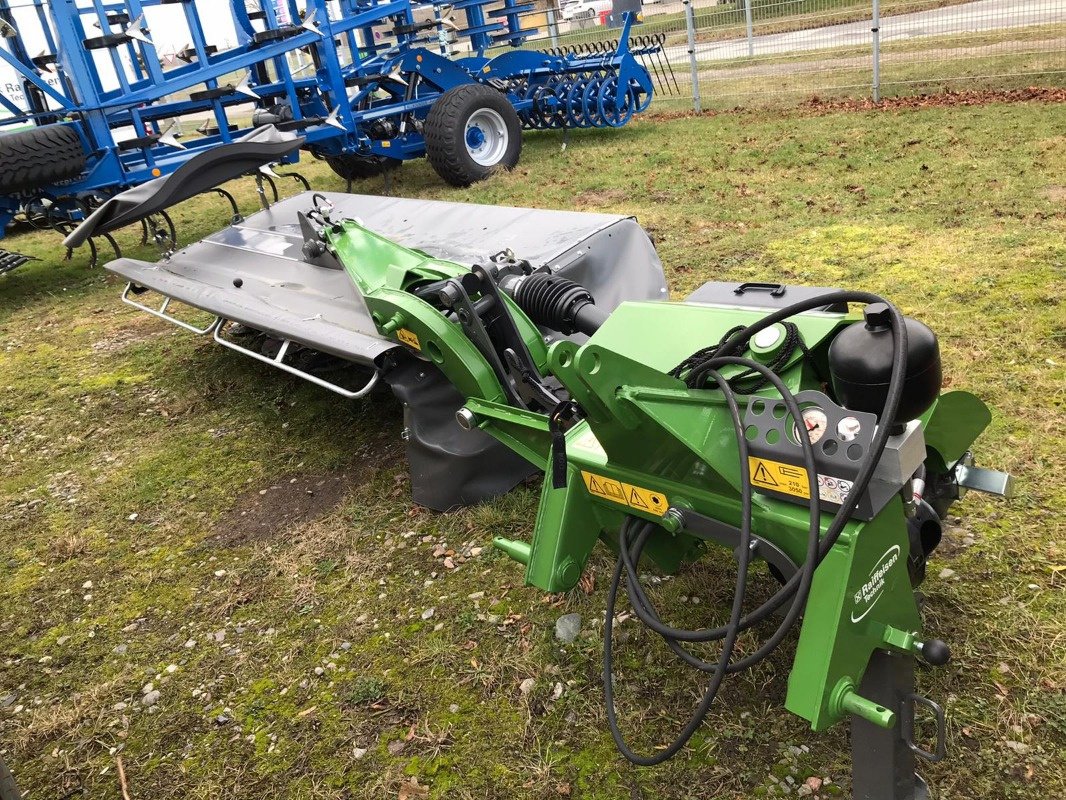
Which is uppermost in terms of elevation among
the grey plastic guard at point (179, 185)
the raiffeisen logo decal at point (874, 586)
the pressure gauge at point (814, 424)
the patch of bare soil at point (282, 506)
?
the grey plastic guard at point (179, 185)

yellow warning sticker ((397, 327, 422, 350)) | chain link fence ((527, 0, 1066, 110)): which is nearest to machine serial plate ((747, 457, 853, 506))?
yellow warning sticker ((397, 327, 422, 350))

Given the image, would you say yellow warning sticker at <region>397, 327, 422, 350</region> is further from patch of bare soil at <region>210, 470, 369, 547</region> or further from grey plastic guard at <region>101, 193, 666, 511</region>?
patch of bare soil at <region>210, 470, 369, 547</region>

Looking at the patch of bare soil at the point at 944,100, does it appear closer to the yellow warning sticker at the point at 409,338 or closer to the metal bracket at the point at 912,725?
the yellow warning sticker at the point at 409,338

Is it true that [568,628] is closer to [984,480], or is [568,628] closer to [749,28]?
[984,480]

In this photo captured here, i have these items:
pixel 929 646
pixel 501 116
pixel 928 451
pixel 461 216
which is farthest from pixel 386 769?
pixel 501 116

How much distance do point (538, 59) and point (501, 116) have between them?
5.10ft

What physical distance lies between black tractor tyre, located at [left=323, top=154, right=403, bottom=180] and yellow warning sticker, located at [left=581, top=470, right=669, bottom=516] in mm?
7405

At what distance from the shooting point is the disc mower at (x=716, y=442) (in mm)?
1594

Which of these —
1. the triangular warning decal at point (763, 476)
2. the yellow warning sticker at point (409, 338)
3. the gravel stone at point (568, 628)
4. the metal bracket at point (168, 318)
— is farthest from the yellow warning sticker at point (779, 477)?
the metal bracket at point (168, 318)

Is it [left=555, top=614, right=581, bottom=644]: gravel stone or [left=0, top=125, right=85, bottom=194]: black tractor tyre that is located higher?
[left=0, top=125, right=85, bottom=194]: black tractor tyre

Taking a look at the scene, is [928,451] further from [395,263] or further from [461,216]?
[461,216]

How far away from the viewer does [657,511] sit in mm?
2004

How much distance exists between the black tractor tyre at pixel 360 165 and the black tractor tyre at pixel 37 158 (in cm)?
276

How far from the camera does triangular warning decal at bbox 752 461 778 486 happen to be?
1702 millimetres
